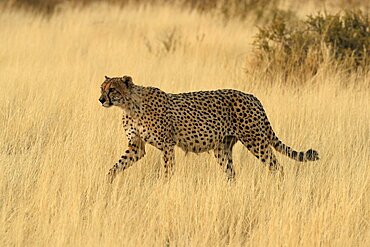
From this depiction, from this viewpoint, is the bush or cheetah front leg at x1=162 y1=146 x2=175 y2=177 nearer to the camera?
cheetah front leg at x1=162 y1=146 x2=175 y2=177

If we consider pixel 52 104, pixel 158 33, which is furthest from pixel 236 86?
pixel 158 33

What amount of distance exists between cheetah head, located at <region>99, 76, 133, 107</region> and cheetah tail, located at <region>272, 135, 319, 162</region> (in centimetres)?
109

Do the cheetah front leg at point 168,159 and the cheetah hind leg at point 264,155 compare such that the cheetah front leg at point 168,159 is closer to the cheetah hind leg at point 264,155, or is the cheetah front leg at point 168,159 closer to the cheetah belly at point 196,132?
the cheetah belly at point 196,132

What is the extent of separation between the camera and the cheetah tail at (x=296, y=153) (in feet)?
18.3

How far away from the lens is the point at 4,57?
10219 millimetres

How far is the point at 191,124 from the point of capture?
559 centimetres

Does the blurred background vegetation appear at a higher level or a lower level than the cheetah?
higher

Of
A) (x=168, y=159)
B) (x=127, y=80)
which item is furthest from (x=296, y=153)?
(x=127, y=80)

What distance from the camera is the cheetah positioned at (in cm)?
548

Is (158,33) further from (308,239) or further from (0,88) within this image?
(308,239)

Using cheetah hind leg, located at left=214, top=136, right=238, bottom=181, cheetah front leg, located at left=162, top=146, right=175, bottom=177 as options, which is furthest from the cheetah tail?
cheetah front leg, located at left=162, top=146, right=175, bottom=177

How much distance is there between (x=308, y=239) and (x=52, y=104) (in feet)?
12.0

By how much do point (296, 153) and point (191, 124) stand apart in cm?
75

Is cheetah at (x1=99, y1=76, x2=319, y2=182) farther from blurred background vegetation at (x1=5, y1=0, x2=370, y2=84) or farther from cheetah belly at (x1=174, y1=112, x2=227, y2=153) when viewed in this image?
blurred background vegetation at (x1=5, y1=0, x2=370, y2=84)
